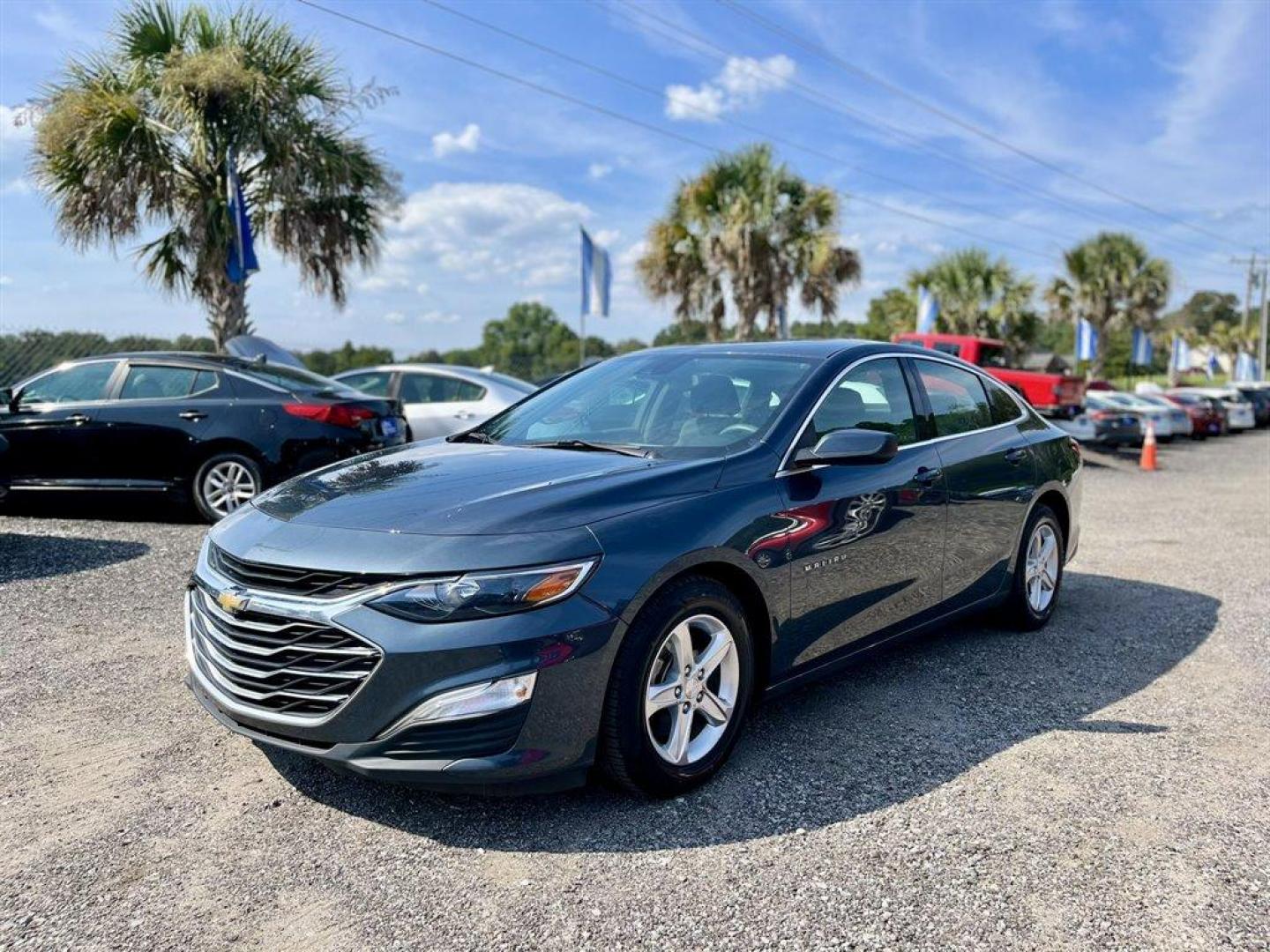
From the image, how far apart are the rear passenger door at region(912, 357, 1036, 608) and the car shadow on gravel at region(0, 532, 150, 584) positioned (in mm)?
5323

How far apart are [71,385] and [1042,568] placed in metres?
7.52

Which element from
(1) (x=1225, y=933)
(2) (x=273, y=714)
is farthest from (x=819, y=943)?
(2) (x=273, y=714)

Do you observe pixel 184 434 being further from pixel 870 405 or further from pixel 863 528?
pixel 863 528

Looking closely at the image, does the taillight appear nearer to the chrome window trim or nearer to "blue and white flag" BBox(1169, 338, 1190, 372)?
the chrome window trim

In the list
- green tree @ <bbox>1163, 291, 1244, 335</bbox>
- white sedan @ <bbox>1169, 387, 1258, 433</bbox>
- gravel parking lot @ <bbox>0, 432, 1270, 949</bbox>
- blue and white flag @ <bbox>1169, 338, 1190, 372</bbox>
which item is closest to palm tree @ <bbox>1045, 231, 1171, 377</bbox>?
white sedan @ <bbox>1169, 387, 1258, 433</bbox>

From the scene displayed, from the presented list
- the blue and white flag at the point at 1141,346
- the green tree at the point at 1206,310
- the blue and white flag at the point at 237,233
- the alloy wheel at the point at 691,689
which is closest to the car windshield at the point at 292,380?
the alloy wheel at the point at 691,689

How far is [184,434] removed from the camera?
7.94 meters

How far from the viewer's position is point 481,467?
11.9 ft

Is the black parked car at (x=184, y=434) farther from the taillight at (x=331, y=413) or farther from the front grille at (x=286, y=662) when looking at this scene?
the front grille at (x=286, y=662)

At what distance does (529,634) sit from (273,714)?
0.83 metres

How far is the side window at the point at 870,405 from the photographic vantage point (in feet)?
13.2

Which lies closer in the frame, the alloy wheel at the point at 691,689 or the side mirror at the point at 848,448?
the alloy wheel at the point at 691,689

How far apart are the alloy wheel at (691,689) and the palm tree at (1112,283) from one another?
131 feet

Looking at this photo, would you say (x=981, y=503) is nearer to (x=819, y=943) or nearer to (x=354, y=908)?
(x=819, y=943)
